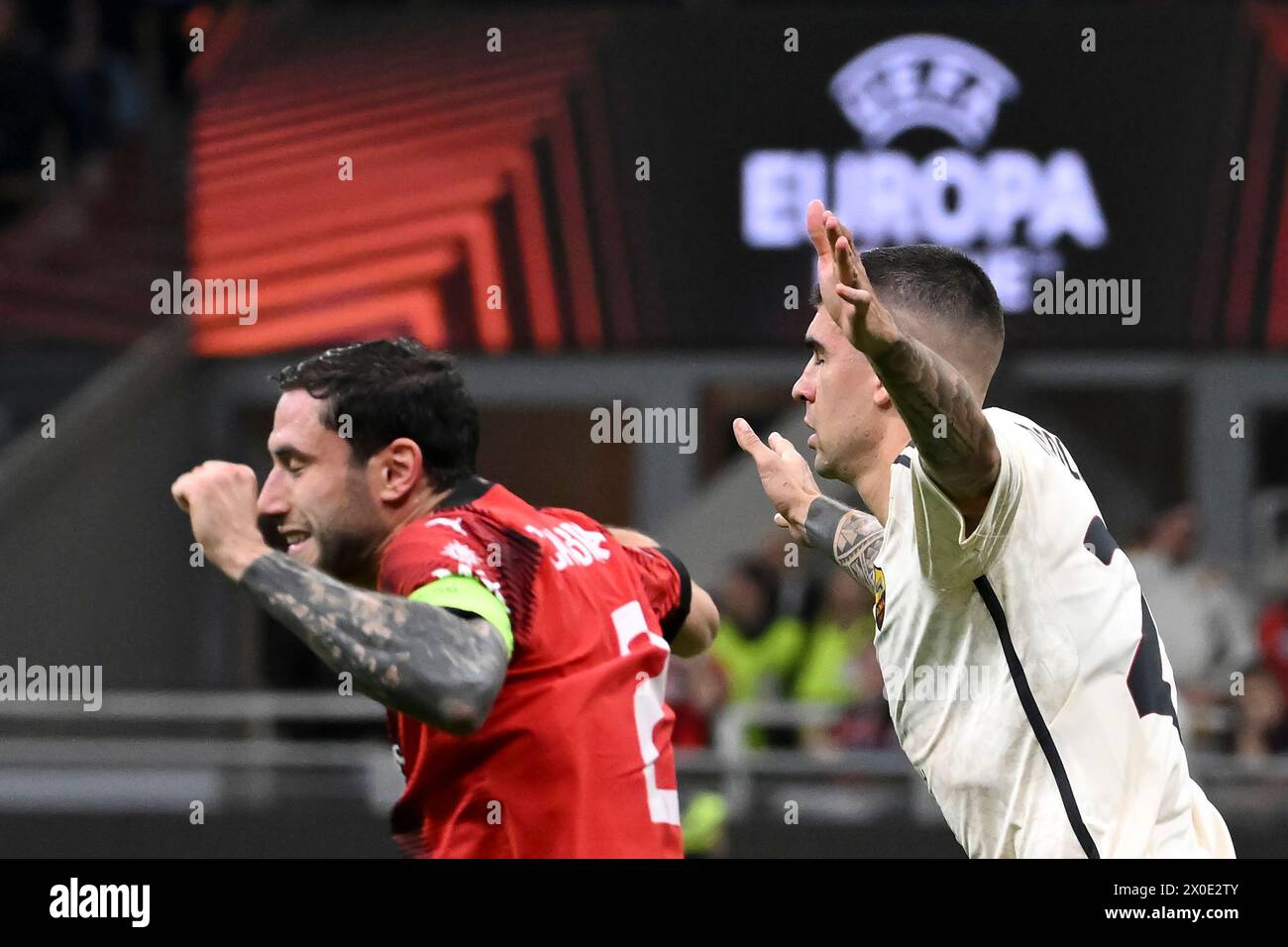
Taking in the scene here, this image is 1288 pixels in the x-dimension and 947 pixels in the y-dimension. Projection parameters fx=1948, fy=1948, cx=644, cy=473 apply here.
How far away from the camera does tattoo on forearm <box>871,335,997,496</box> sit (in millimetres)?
3104

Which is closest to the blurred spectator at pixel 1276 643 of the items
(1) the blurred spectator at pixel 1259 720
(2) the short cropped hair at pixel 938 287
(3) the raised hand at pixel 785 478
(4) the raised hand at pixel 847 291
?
(1) the blurred spectator at pixel 1259 720

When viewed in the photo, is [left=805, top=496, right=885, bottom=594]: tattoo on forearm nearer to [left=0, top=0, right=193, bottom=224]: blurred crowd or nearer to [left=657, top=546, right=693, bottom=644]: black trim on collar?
[left=657, top=546, right=693, bottom=644]: black trim on collar

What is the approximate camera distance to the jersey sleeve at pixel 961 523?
126 inches

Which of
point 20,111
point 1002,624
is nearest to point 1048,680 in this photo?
point 1002,624

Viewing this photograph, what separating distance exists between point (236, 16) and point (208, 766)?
15.5 ft

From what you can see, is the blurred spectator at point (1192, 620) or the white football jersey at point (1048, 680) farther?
the blurred spectator at point (1192, 620)

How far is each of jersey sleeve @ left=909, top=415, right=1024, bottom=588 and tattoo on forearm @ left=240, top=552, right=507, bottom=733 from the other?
742 mm

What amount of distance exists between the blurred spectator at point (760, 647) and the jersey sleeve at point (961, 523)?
7231mm

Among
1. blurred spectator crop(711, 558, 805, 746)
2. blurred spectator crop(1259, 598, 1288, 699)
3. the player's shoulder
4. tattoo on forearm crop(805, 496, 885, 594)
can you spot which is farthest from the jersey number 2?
blurred spectator crop(1259, 598, 1288, 699)

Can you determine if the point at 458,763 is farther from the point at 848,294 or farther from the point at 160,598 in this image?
the point at 160,598

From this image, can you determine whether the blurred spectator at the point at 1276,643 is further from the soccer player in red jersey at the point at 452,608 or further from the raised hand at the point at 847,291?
the raised hand at the point at 847,291

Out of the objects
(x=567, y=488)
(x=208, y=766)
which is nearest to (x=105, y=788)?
(x=208, y=766)

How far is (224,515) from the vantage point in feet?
10.3

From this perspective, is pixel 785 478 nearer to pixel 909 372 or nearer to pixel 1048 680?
pixel 1048 680
